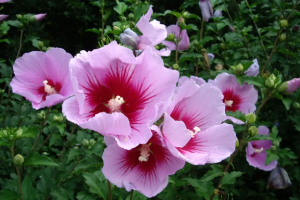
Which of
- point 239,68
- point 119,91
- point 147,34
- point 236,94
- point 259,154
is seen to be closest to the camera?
point 119,91

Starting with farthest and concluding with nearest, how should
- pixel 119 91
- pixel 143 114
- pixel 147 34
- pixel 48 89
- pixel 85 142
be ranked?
pixel 85 142 → pixel 48 89 → pixel 147 34 → pixel 119 91 → pixel 143 114

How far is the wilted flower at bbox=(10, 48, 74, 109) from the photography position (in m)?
1.33

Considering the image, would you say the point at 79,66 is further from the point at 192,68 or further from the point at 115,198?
the point at 192,68

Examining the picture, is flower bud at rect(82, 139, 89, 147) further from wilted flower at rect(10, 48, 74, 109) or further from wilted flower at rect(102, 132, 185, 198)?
wilted flower at rect(102, 132, 185, 198)

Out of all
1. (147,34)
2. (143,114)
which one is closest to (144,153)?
(143,114)

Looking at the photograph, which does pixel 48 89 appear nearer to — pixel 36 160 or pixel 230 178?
pixel 36 160

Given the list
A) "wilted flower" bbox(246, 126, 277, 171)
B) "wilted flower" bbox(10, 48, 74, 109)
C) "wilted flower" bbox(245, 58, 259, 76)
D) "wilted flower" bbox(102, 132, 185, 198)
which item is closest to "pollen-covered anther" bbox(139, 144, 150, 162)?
"wilted flower" bbox(102, 132, 185, 198)

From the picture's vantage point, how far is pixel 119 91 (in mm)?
1081

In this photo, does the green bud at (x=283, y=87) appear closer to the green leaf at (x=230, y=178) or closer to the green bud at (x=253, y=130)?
the green bud at (x=253, y=130)

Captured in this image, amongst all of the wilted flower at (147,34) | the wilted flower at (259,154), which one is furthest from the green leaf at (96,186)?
the wilted flower at (259,154)

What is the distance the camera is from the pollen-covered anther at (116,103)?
1055mm

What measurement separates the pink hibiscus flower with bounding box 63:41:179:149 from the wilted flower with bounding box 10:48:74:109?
0.30m

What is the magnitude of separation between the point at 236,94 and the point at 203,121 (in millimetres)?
1269

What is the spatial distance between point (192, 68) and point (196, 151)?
6.46ft
